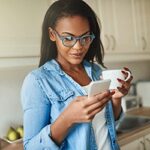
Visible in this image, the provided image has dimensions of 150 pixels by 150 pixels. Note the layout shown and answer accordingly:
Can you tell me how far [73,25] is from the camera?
0.80 metres

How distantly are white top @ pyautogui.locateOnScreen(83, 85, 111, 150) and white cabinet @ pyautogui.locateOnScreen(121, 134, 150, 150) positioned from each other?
727mm

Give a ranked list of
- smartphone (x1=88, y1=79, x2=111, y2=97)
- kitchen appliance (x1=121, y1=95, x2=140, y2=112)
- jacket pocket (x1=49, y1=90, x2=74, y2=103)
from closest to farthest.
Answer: smartphone (x1=88, y1=79, x2=111, y2=97), jacket pocket (x1=49, y1=90, x2=74, y2=103), kitchen appliance (x1=121, y1=95, x2=140, y2=112)

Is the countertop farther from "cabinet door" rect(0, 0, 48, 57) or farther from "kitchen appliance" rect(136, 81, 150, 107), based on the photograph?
"kitchen appliance" rect(136, 81, 150, 107)

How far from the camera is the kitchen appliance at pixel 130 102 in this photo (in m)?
2.23

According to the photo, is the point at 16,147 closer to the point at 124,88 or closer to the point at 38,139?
the point at 38,139

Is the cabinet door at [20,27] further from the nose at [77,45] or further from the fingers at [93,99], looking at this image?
the fingers at [93,99]

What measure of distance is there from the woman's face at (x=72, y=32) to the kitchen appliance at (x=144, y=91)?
1.63 metres

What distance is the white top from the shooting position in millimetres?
853

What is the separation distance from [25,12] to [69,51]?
2.06 ft

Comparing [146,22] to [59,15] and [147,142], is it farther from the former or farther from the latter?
[59,15]

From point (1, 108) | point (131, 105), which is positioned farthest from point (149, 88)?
point (1, 108)

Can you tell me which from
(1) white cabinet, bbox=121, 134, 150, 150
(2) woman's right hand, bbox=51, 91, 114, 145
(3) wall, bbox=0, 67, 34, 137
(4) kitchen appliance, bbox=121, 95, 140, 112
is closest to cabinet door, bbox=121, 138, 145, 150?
(1) white cabinet, bbox=121, 134, 150, 150

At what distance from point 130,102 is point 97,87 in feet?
5.44

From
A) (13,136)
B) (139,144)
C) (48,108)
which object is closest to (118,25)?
(139,144)
